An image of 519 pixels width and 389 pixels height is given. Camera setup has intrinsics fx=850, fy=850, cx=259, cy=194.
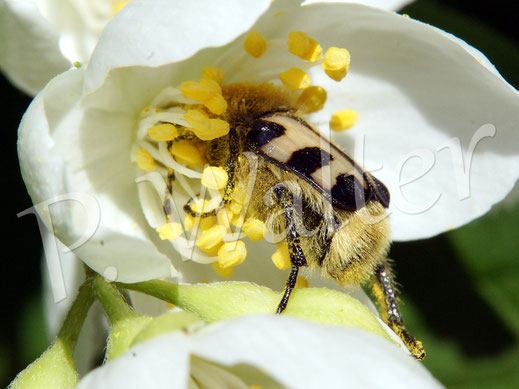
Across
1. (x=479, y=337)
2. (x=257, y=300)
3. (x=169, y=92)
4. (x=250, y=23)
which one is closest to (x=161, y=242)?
(x=169, y=92)

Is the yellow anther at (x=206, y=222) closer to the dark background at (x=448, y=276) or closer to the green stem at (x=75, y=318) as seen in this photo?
the green stem at (x=75, y=318)

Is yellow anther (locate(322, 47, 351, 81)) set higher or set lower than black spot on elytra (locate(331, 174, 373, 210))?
higher

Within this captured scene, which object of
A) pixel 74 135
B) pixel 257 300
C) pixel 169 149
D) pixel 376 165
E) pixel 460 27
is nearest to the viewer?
pixel 257 300

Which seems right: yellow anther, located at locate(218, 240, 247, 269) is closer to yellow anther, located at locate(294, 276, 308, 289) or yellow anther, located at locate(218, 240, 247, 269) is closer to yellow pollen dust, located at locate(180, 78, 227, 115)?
yellow anther, located at locate(294, 276, 308, 289)

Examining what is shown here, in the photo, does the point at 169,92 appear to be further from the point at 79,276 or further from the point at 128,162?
Result: the point at 79,276

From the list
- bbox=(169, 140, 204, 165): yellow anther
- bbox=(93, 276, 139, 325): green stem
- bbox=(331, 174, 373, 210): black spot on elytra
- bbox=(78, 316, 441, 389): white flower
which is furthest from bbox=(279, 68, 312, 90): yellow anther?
bbox=(78, 316, 441, 389): white flower

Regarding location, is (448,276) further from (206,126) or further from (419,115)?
(206,126)

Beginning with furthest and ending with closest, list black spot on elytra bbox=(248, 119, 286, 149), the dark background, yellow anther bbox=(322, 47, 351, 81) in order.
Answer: the dark background → yellow anther bbox=(322, 47, 351, 81) → black spot on elytra bbox=(248, 119, 286, 149)

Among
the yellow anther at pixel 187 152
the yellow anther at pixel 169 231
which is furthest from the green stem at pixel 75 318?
the yellow anther at pixel 187 152
